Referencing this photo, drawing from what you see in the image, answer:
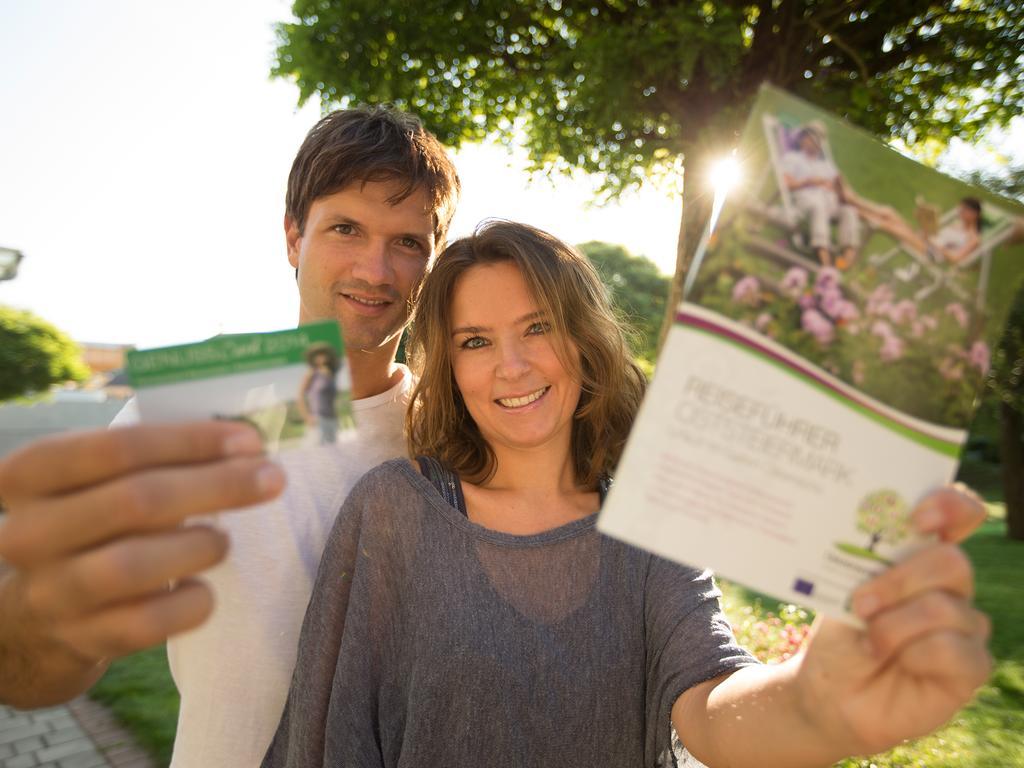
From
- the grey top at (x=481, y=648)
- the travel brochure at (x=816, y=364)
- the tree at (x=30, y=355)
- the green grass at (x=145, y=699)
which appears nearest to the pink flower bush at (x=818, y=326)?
the travel brochure at (x=816, y=364)

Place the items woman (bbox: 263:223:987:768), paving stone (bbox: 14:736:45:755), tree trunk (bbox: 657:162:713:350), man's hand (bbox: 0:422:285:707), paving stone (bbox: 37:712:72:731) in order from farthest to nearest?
1. paving stone (bbox: 37:712:72:731)
2. paving stone (bbox: 14:736:45:755)
3. tree trunk (bbox: 657:162:713:350)
4. woman (bbox: 263:223:987:768)
5. man's hand (bbox: 0:422:285:707)

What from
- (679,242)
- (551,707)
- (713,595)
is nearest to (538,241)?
(713,595)

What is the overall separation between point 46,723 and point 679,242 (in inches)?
214

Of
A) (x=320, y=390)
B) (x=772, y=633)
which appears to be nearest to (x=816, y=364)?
(x=320, y=390)

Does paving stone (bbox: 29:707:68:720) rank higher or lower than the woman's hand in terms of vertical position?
lower

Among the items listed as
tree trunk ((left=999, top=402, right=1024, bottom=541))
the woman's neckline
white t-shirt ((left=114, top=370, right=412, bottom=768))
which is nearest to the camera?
white t-shirt ((left=114, top=370, right=412, bottom=768))

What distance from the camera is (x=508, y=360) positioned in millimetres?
1918

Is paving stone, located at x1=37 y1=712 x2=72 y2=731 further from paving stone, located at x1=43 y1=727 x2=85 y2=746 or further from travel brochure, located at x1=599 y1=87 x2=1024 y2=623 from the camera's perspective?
travel brochure, located at x1=599 y1=87 x2=1024 y2=623

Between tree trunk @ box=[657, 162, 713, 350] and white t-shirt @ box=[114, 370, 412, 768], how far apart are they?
2.67 meters

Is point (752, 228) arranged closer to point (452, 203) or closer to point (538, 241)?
point (538, 241)

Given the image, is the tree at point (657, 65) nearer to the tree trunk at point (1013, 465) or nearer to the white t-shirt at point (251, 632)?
the white t-shirt at point (251, 632)

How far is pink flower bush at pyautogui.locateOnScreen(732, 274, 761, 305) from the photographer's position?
2.88ft

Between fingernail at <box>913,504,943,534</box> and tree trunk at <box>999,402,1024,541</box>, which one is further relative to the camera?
tree trunk at <box>999,402,1024,541</box>

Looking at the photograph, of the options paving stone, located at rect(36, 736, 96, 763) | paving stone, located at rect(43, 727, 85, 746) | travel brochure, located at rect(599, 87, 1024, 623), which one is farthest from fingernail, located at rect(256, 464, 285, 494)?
paving stone, located at rect(43, 727, 85, 746)
